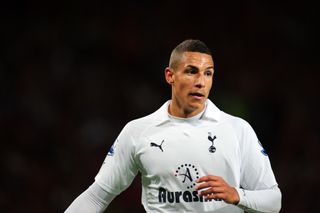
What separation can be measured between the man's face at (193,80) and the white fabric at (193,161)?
11cm

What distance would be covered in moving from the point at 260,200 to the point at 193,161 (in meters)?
0.39

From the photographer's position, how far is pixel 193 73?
146 inches

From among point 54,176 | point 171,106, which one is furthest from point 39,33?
point 171,106

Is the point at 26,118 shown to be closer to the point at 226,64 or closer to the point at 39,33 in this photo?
the point at 39,33

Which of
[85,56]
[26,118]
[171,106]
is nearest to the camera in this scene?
[171,106]

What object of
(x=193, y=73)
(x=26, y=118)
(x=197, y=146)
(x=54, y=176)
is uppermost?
(x=193, y=73)

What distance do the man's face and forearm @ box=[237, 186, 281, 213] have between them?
0.55 m

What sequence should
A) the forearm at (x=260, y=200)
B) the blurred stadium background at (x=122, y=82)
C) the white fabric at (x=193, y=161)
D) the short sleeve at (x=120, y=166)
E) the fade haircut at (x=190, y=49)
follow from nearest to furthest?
1. the forearm at (x=260, y=200)
2. the white fabric at (x=193, y=161)
3. the fade haircut at (x=190, y=49)
4. the short sleeve at (x=120, y=166)
5. the blurred stadium background at (x=122, y=82)

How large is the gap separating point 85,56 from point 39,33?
604 millimetres

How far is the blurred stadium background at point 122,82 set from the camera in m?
6.57

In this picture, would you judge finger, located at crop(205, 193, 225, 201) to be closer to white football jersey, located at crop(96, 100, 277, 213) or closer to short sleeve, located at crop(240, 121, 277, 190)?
A: white football jersey, located at crop(96, 100, 277, 213)

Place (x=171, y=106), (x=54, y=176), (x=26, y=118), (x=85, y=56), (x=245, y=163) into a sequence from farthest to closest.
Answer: (x=85, y=56) → (x=26, y=118) → (x=54, y=176) → (x=171, y=106) → (x=245, y=163)

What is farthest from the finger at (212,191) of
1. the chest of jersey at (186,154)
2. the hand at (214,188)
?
the chest of jersey at (186,154)

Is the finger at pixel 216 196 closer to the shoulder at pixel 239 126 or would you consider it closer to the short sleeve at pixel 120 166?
the shoulder at pixel 239 126
